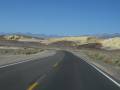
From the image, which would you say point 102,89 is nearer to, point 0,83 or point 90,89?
point 90,89

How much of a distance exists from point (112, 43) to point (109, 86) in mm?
146923

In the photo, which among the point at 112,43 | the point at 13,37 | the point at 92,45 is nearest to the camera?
the point at 92,45

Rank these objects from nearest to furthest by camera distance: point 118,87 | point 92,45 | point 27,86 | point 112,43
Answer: point 27,86
point 118,87
point 92,45
point 112,43

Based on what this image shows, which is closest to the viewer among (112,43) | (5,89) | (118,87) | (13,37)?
(5,89)

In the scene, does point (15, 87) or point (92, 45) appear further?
point (92, 45)

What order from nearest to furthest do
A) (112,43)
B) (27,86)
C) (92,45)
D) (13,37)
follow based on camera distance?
(27,86)
(92,45)
(112,43)
(13,37)

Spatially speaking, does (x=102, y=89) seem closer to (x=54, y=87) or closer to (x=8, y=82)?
(x=54, y=87)

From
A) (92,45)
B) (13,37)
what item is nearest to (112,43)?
(92,45)

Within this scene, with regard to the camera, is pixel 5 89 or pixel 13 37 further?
pixel 13 37

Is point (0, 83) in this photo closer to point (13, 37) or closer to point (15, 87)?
point (15, 87)

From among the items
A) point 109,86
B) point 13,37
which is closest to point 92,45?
point 13,37

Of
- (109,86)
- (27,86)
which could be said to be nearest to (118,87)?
(109,86)

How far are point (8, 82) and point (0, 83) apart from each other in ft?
2.07

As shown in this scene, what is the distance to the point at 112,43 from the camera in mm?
161000
